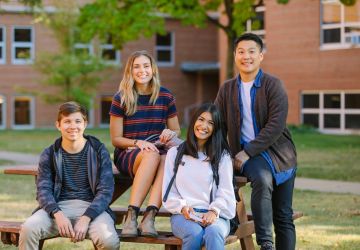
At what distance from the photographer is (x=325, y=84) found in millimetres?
31672

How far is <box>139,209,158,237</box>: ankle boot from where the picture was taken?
20.1 ft

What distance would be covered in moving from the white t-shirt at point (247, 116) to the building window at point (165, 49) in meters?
34.3

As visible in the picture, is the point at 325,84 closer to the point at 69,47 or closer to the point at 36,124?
the point at 69,47

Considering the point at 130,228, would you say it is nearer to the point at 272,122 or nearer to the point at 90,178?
the point at 90,178

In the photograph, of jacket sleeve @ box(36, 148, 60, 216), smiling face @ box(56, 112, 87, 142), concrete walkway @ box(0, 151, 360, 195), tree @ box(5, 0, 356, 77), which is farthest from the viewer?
tree @ box(5, 0, 356, 77)

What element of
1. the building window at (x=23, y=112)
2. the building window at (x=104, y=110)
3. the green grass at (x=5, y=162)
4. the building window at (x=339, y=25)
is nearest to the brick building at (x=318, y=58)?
the building window at (x=339, y=25)

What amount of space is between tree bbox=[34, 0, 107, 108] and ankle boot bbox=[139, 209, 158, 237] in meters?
26.1

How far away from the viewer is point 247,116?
6492 millimetres

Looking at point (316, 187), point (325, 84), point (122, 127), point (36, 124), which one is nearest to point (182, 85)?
point (36, 124)

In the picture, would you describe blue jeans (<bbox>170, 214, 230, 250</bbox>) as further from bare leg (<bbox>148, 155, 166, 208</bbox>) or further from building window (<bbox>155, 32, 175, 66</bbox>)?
building window (<bbox>155, 32, 175, 66</bbox>)

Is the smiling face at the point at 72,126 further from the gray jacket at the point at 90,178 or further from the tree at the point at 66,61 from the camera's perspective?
the tree at the point at 66,61

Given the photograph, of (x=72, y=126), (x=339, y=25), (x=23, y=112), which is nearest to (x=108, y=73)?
(x=23, y=112)

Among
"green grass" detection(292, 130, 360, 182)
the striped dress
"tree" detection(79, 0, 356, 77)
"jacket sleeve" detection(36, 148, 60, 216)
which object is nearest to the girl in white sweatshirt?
the striped dress

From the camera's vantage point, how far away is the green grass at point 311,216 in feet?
27.5
